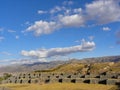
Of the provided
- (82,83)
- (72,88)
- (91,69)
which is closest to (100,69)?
(91,69)

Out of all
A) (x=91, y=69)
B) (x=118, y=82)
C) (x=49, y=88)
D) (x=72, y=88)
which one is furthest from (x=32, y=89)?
(x=91, y=69)

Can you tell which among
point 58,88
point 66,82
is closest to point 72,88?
point 58,88

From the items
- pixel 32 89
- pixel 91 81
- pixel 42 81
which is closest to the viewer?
pixel 32 89

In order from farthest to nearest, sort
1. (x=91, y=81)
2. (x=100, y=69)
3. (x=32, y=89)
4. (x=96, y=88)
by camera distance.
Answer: (x=100, y=69)
(x=91, y=81)
(x=32, y=89)
(x=96, y=88)

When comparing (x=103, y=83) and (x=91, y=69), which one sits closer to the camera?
(x=103, y=83)

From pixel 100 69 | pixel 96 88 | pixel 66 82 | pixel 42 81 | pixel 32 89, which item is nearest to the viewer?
pixel 96 88

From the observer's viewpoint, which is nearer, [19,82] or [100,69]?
[19,82]

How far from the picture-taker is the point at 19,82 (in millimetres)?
83875

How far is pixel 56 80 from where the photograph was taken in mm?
75250

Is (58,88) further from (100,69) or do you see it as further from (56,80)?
(100,69)

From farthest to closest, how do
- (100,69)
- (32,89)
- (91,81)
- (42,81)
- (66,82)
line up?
(100,69), (42,81), (66,82), (91,81), (32,89)

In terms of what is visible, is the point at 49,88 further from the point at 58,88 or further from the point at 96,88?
the point at 96,88

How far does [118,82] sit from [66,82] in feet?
56.1

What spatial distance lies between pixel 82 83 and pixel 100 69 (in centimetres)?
6368
